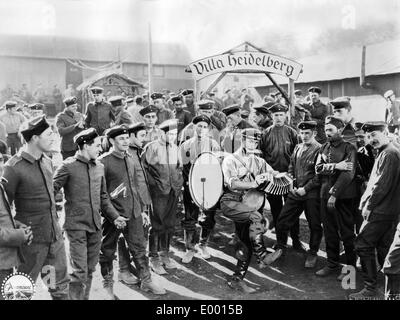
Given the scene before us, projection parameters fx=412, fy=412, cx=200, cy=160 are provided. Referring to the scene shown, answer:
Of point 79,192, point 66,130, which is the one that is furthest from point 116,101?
point 79,192

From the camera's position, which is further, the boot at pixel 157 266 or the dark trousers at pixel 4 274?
the boot at pixel 157 266

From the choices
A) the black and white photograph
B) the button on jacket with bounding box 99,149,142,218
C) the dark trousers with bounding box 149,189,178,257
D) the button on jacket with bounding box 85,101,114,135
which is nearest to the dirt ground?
the black and white photograph

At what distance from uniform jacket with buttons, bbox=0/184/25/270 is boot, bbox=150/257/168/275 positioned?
2214 millimetres

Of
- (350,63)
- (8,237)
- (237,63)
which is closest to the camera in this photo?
(8,237)

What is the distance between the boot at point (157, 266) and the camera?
570 centimetres

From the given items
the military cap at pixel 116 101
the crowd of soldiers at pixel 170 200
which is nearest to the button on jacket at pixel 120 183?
the crowd of soldiers at pixel 170 200

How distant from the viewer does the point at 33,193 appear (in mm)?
3986

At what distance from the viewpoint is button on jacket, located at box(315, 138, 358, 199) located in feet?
18.1

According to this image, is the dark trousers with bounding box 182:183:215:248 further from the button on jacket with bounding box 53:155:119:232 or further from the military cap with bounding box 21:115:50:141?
the military cap with bounding box 21:115:50:141

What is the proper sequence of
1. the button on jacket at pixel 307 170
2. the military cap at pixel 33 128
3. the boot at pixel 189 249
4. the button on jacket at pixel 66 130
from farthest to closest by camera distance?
the button on jacket at pixel 66 130 → the boot at pixel 189 249 → the button on jacket at pixel 307 170 → the military cap at pixel 33 128

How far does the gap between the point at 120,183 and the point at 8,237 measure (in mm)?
1558

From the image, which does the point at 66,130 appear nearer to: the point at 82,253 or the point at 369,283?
the point at 82,253

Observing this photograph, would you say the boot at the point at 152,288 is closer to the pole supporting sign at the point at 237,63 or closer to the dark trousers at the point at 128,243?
the dark trousers at the point at 128,243

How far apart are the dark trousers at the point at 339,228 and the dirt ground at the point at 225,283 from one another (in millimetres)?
309
